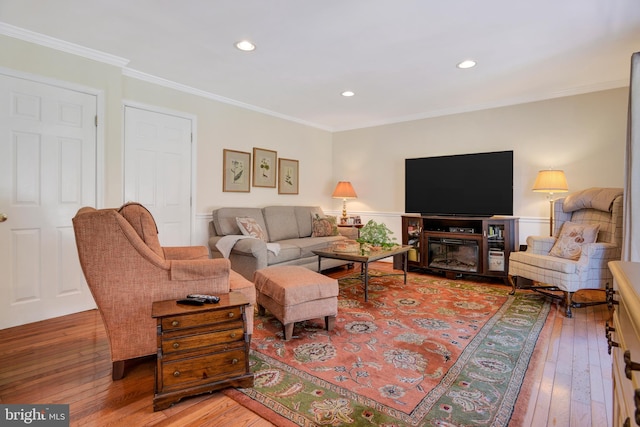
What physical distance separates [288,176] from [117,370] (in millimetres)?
3815

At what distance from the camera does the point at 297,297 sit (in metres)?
2.42

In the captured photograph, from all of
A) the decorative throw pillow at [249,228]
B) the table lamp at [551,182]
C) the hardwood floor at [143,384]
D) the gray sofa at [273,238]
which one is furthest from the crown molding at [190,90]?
the table lamp at [551,182]

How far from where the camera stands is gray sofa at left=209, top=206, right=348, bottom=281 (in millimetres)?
3602

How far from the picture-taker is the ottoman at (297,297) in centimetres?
240

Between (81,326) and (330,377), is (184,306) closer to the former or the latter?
(330,377)

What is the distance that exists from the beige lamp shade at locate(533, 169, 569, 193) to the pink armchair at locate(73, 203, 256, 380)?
143 inches

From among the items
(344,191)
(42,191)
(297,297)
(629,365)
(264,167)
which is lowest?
(297,297)

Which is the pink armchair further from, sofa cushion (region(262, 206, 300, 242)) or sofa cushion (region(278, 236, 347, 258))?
sofa cushion (region(262, 206, 300, 242))

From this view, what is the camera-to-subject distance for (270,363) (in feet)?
6.87

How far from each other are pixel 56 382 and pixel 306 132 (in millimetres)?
4645

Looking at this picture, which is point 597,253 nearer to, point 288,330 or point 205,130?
point 288,330

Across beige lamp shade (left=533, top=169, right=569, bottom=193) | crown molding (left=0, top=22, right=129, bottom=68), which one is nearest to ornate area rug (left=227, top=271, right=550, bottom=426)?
beige lamp shade (left=533, top=169, right=569, bottom=193)

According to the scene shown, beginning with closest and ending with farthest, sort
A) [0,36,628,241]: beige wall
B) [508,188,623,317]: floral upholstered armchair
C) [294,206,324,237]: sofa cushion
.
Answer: [508,188,623,317]: floral upholstered armchair → [0,36,628,241]: beige wall → [294,206,324,237]: sofa cushion

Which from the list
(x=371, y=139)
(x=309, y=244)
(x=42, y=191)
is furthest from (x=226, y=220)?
(x=371, y=139)
